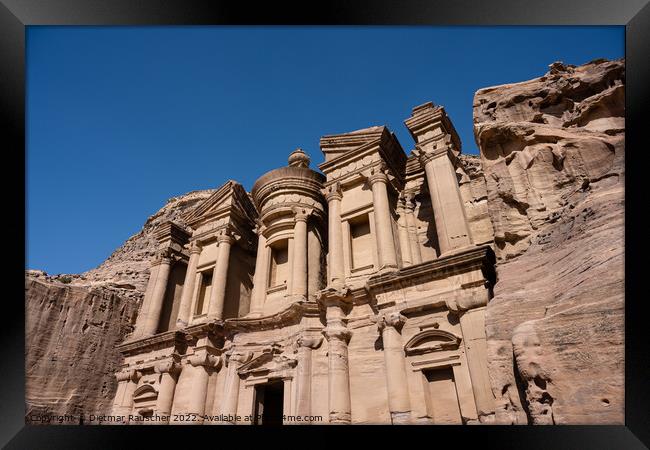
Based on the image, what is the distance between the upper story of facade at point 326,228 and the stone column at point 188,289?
0.18 ft

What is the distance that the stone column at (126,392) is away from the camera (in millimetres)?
19297

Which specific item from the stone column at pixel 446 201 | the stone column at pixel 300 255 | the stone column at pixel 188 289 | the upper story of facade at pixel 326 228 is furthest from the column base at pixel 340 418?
the stone column at pixel 188 289

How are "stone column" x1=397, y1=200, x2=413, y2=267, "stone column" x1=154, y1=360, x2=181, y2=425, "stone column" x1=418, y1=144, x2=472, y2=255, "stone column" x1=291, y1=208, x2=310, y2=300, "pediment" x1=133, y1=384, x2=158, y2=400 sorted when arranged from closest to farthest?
"stone column" x1=418, y1=144, x2=472, y2=255, "stone column" x1=397, y1=200, x2=413, y2=267, "stone column" x1=291, y1=208, x2=310, y2=300, "stone column" x1=154, y1=360, x2=181, y2=425, "pediment" x1=133, y1=384, x2=158, y2=400

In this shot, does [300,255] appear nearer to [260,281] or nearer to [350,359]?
[260,281]

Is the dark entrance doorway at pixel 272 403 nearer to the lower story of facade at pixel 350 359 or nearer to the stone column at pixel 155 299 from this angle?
the lower story of facade at pixel 350 359

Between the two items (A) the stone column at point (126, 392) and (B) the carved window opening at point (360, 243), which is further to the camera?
(A) the stone column at point (126, 392)

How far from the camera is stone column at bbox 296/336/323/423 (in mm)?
13500

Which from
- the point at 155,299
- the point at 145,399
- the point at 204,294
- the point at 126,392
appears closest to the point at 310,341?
the point at 145,399

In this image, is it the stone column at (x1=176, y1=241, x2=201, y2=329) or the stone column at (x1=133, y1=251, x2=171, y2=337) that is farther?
the stone column at (x1=133, y1=251, x2=171, y2=337)

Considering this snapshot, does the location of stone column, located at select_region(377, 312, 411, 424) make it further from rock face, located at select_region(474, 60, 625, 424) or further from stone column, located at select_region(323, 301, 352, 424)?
rock face, located at select_region(474, 60, 625, 424)

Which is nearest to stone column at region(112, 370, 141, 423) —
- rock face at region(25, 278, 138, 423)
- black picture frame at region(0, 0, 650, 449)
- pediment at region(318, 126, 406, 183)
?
rock face at region(25, 278, 138, 423)

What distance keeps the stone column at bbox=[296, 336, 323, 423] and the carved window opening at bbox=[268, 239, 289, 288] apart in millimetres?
5207
